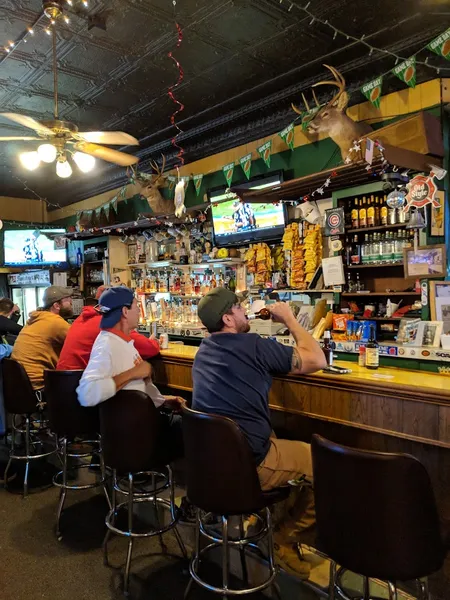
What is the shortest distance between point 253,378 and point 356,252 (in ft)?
10.1

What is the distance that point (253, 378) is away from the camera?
2076 mm

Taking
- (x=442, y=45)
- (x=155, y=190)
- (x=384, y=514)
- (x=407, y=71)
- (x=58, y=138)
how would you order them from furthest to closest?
(x=155, y=190) → (x=407, y=71) → (x=58, y=138) → (x=442, y=45) → (x=384, y=514)

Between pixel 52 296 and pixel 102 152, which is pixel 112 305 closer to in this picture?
pixel 52 296

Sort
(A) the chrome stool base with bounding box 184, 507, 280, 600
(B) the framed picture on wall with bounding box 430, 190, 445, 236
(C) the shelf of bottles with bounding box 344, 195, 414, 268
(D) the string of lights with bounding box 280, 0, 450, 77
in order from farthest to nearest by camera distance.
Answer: (C) the shelf of bottles with bounding box 344, 195, 414, 268, (B) the framed picture on wall with bounding box 430, 190, 445, 236, (D) the string of lights with bounding box 280, 0, 450, 77, (A) the chrome stool base with bounding box 184, 507, 280, 600

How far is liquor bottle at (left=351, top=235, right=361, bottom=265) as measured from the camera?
185 inches

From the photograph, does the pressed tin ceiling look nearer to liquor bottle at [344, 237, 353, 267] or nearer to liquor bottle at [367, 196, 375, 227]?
liquor bottle at [367, 196, 375, 227]

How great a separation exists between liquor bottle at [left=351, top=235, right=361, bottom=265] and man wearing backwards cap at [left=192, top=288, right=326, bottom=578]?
2672 mm

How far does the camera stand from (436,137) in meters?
3.90

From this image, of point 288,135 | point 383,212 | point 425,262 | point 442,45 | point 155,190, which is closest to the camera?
point 442,45

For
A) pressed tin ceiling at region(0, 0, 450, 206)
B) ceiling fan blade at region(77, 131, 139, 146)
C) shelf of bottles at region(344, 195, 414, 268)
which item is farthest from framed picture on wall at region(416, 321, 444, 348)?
ceiling fan blade at region(77, 131, 139, 146)

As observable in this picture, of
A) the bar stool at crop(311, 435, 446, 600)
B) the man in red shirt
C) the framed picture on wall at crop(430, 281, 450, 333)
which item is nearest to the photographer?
the bar stool at crop(311, 435, 446, 600)

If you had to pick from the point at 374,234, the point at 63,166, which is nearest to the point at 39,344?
the point at 63,166

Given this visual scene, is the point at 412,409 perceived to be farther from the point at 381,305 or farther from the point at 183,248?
the point at 183,248

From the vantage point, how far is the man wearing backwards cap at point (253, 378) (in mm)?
2062
